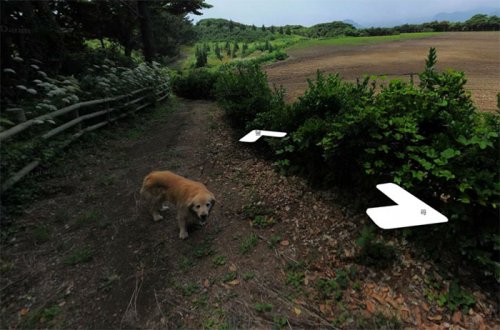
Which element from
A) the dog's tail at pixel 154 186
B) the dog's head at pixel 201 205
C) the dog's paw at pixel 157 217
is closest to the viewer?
the dog's head at pixel 201 205

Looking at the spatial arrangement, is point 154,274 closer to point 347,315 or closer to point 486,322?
point 347,315

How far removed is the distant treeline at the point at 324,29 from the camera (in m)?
54.8

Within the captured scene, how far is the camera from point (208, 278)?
349 centimetres

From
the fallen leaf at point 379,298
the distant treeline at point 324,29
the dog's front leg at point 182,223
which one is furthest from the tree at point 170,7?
the distant treeline at point 324,29

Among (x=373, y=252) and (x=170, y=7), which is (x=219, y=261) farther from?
(x=170, y=7)

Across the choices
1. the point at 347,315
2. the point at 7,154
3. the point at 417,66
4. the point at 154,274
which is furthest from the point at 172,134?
the point at 417,66

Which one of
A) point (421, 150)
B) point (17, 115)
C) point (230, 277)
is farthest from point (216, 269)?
point (17, 115)

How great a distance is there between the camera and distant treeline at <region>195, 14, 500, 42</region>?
54.8 metres

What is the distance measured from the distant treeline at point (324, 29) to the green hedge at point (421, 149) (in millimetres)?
55501

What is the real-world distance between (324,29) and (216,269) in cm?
7833

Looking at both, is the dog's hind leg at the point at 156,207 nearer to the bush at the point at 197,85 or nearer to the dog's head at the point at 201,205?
the dog's head at the point at 201,205

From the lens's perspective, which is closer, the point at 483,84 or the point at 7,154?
the point at 7,154

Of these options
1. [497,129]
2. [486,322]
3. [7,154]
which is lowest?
[486,322]

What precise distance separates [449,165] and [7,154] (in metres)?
6.15
